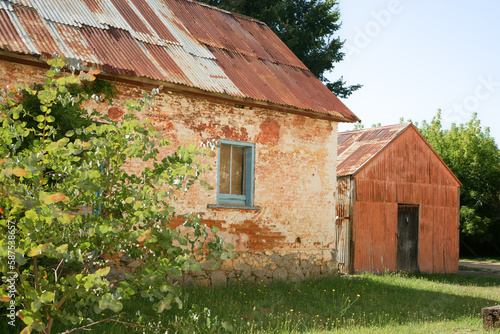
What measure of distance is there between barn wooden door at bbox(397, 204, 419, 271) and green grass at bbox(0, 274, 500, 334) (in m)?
4.32

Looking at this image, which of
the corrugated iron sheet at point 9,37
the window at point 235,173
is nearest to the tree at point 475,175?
the window at point 235,173

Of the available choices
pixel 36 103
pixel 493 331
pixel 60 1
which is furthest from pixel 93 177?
pixel 60 1

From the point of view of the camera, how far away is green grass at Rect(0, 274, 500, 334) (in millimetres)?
6605

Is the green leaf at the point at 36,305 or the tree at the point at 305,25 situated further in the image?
the tree at the point at 305,25

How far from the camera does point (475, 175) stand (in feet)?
91.6

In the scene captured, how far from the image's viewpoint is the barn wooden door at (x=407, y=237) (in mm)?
15688

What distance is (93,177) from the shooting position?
11.5 feet

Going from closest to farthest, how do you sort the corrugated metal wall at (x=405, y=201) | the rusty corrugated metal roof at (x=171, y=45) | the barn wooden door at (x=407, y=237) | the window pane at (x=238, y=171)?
the rusty corrugated metal roof at (x=171, y=45) → the window pane at (x=238, y=171) → the corrugated metal wall at (x=405, y=201) → the barn wooden door at (x=407, y=237)

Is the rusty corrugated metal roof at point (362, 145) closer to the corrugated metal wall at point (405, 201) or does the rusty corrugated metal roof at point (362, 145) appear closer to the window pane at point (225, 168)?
the corrugated metal wall at point (405, 201)

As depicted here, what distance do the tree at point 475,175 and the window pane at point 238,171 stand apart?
19196 millimetres

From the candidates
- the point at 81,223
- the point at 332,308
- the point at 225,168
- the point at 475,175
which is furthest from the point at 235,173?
the point at 475,175

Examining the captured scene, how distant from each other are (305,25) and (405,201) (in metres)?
9.41

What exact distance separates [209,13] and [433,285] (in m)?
9.04

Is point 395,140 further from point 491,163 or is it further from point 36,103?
point 491,163
